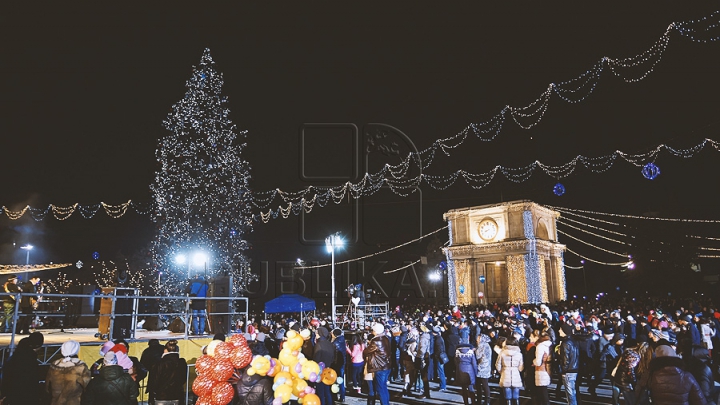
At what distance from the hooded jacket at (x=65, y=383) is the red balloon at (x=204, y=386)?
81.7 inches

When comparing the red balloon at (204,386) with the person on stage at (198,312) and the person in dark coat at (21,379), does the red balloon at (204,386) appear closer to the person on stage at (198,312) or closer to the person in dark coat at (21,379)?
the person in dark coat at (21,379)

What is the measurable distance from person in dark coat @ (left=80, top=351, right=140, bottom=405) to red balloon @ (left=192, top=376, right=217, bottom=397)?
0.99 m

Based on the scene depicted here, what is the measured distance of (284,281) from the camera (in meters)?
55.2

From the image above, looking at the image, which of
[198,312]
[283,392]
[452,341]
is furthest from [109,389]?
[198,312]

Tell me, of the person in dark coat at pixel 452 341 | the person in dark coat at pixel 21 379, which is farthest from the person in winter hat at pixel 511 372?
the person in dark coat at pixel 21 379

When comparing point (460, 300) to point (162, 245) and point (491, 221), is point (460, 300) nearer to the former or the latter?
point (491, 221)

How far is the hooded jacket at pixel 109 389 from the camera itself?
6887mm

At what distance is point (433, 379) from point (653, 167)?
12608mm

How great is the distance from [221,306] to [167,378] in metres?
5.60

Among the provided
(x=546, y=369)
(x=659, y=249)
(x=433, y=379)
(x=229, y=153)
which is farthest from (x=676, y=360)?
(x=659, y=249)

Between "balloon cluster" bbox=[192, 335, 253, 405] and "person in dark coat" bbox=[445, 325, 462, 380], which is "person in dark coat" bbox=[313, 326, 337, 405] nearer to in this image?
"person in dark coat" bbox=[445, 325, 462, 380]

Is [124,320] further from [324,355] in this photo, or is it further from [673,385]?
[673,385]

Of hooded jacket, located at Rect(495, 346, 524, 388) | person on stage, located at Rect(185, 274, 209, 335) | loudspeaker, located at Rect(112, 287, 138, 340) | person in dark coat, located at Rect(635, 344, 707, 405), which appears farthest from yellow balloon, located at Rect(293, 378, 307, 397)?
person on stage, located at Rect(185, 274, 209, 335)

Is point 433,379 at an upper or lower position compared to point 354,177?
lower
